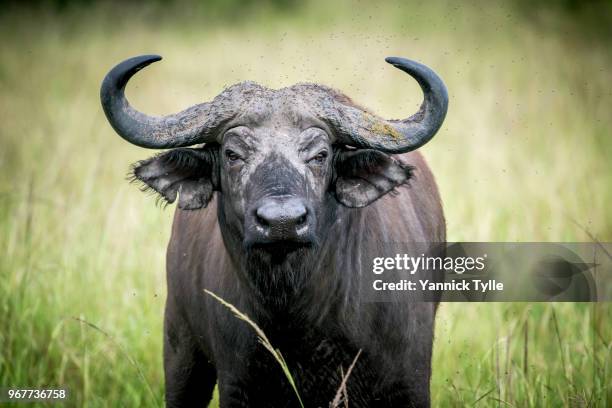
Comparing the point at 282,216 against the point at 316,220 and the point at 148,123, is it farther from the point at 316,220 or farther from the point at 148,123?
the point at 148,123

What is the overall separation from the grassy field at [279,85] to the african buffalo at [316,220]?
0.56 m

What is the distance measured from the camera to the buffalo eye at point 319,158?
14.5 feet

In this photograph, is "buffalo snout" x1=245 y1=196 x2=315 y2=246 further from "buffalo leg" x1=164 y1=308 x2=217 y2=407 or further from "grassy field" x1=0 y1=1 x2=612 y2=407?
"buffalo leg" x1=164 y1=308 x2=217 y2=407

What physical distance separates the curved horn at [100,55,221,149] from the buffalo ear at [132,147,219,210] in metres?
0.10

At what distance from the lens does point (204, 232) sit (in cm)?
538

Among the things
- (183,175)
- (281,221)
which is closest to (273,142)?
(281,221)

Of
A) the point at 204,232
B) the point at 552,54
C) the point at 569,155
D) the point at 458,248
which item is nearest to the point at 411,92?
the point at 552,54

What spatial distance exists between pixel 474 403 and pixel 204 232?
5.76 feet

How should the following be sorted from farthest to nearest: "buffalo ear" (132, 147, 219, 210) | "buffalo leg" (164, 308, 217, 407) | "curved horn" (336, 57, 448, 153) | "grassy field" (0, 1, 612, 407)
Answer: "grassy field" (0, 1, 612, 407) < "buffalo leg" (164, 308, 217, 407) < "buffalo ear" (132, 147, 219, 210) < "curved horn" (336, 57, 448, 153)

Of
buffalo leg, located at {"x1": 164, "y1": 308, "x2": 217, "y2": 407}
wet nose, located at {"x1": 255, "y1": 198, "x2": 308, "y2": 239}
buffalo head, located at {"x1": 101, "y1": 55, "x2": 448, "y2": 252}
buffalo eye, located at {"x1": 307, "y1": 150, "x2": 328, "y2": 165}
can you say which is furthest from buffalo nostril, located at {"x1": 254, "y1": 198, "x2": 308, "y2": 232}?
buffalo leg, located at {"x1": 164, "y1": 308, "x2": 217, "y2": 407}

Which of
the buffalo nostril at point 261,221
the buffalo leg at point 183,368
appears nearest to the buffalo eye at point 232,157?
the buffalo nostril at point 261,221

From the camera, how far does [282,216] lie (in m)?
4.03

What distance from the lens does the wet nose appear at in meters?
4.03

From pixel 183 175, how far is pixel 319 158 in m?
0.76
